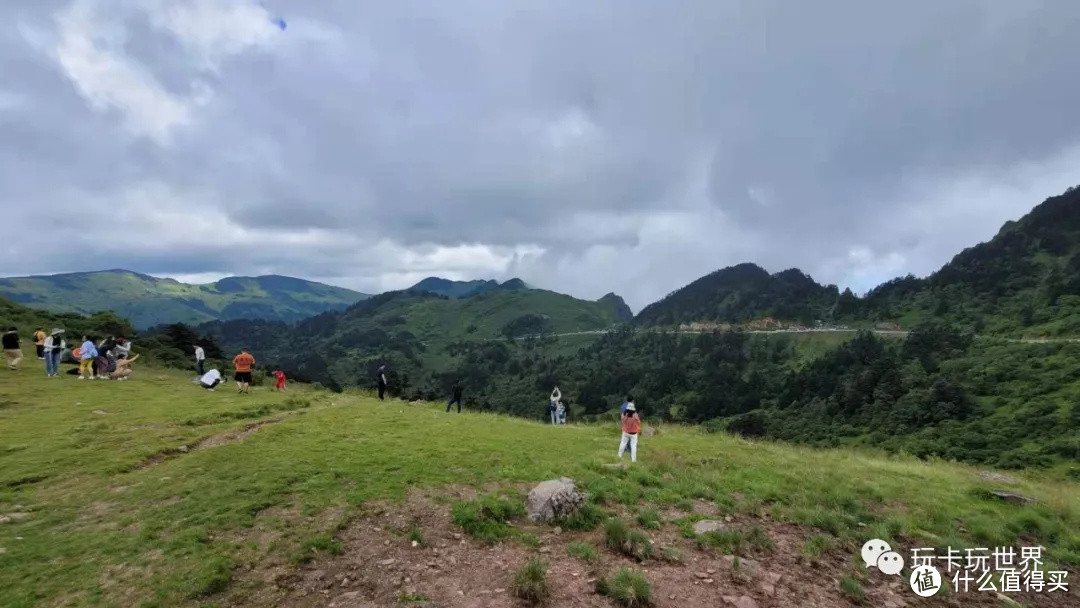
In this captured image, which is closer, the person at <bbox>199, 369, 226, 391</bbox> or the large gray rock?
the large gray rock

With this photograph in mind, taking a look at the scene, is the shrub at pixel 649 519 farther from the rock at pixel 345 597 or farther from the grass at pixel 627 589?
the rock at pixel 345 597

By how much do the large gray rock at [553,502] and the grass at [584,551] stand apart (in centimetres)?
126

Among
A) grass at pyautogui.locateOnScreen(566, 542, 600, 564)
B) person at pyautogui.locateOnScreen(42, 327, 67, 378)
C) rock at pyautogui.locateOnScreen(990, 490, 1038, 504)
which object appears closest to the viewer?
grass at pyautogui.locateOnScreen(566, 542, 600, 564)

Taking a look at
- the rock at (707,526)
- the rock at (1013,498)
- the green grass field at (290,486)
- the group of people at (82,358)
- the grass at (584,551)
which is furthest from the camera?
the group of people at (82,358)

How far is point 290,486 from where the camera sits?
11922mm

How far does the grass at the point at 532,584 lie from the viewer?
7.89m

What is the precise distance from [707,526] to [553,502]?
3.34m

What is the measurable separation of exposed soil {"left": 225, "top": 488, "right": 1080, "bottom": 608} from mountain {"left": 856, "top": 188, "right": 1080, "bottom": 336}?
413ft

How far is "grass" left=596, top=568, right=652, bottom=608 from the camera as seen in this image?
798 cm

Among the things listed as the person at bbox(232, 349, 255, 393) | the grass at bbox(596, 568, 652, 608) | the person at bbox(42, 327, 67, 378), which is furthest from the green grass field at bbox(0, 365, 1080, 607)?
the person at bbox(42, 327, 67, 378)

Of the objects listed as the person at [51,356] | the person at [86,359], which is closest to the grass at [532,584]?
the person at [86,359]

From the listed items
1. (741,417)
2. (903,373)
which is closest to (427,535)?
(741,417)

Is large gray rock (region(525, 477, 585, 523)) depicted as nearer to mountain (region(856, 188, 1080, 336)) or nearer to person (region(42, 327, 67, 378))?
person (region(42, 327, 67, 378))

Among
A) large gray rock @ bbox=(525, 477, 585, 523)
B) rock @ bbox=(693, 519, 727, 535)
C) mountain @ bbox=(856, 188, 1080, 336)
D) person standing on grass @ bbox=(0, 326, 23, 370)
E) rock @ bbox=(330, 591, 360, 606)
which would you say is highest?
mountain @ bbox=(856, 188, 1080, 336)
